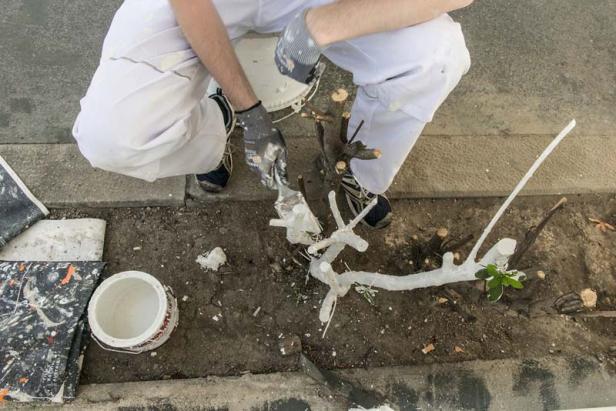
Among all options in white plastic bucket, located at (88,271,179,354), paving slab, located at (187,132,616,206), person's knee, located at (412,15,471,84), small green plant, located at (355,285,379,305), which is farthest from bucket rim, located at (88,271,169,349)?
person's knee, located at (412,15,471,84)

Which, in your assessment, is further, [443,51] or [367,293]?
[367,293]

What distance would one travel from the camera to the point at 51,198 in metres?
1.95

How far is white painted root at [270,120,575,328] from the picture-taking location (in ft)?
4.06

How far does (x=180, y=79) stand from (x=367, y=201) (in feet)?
2.89

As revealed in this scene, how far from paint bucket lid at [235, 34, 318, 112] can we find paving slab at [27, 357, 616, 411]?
3.50 feet

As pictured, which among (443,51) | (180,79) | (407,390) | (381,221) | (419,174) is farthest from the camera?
(419,174)

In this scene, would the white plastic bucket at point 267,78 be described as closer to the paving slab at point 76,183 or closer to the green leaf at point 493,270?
the paving slab at point 76,183

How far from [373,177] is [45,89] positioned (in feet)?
5.05

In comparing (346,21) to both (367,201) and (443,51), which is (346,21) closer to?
(443,51)

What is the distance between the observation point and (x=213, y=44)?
1478 mm

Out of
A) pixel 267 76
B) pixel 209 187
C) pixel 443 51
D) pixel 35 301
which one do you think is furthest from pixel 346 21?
pixel 35 301

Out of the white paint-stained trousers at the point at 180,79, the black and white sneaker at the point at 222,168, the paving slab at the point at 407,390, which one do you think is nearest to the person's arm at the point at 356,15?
the white paint-stained trousers at the point at 180,79

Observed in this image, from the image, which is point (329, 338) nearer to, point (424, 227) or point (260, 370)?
point (260, 370)

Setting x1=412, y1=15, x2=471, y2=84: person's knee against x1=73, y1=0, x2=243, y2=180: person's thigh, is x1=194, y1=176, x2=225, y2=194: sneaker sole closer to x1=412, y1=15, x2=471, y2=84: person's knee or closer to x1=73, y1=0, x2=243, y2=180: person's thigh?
x1=73, y1=0, x2=243, y2=180: person's thigh
